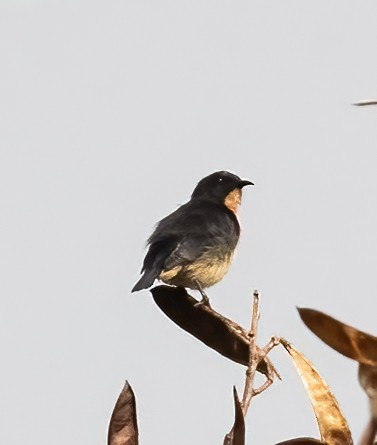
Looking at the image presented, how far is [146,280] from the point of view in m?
5.43

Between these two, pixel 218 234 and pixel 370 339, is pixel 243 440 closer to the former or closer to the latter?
pixel 370 339

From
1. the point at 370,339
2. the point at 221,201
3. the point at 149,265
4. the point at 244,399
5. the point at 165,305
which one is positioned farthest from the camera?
the point at 221,201

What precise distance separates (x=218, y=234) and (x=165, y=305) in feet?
13.1

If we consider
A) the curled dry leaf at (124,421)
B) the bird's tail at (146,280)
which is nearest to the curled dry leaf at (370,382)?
the curled dry leaf at (124,421)

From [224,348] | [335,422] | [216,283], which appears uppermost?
[216,283]

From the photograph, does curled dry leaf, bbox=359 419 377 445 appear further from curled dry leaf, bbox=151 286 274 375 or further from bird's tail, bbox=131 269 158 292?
bird's tail, bbox=131 269 158 292

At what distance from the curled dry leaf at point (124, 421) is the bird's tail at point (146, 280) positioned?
377cm

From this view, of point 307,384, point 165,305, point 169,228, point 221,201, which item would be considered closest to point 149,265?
point 169,228

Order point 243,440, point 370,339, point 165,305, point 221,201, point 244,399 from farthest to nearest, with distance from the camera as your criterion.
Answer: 1. point 221,201
2. point 165,305
3. point 244,399
4. point 243,440
5. point 370,339

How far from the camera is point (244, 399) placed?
1318 millimetres

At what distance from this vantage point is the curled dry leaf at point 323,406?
4.06 ft

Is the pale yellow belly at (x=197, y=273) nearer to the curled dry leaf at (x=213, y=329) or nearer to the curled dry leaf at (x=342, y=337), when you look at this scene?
the curled dry leaf at (x=213, y=329)

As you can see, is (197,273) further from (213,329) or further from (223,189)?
(213,329)

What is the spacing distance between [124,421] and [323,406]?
0.27m
